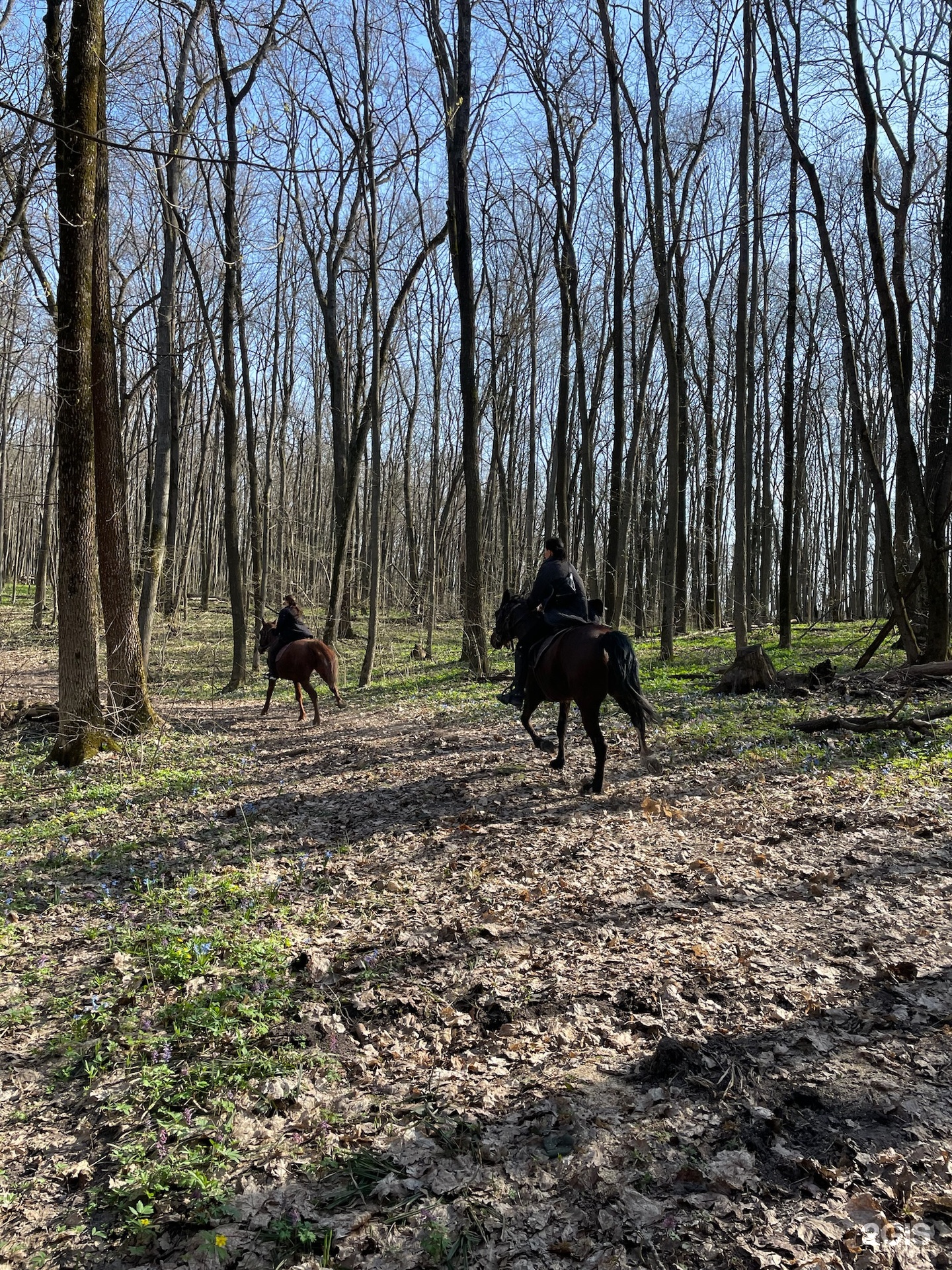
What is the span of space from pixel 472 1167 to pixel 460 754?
711 centimetres

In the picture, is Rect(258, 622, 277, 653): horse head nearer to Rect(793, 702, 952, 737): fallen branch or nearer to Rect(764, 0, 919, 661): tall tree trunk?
Rect(793, 702, 952, 737): fallen branch

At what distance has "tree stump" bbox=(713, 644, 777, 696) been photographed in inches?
488

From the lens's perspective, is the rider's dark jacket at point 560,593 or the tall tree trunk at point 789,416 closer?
the rider's dark jacket at point 560,593

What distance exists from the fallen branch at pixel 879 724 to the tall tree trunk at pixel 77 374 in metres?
9.15

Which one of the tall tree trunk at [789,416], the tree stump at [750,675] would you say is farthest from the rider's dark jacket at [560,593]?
the tall tree trunk at [789,416]

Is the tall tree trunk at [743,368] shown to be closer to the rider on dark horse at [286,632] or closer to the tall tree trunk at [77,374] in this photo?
the rider on dark horse at [286,632]

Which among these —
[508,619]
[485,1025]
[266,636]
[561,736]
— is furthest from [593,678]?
[266,636]

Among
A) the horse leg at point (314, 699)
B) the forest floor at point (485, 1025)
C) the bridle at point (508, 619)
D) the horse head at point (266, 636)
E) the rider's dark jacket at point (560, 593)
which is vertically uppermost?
the rider's dark jacket at point (560, 593)

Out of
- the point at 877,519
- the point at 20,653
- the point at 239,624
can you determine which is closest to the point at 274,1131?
the point at 877,519

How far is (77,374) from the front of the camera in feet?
29.5

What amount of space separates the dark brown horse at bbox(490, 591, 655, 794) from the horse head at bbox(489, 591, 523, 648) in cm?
111

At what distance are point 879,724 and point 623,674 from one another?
4069 millimetres

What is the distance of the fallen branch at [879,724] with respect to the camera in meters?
9.26

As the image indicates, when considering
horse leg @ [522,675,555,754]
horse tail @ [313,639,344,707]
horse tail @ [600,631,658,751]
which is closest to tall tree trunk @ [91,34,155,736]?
horse tail @ [313,639,344,707]
